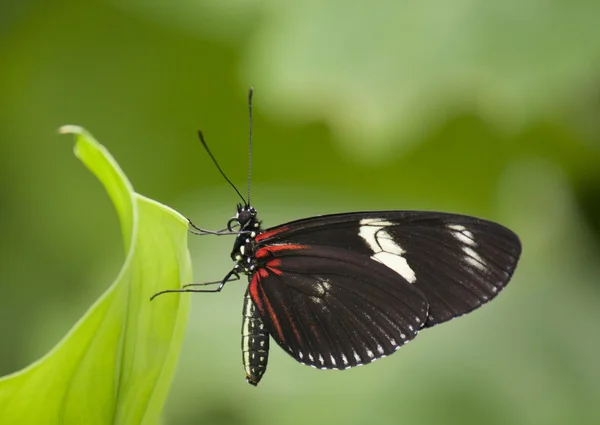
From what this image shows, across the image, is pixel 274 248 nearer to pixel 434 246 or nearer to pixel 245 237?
pixel 245 237

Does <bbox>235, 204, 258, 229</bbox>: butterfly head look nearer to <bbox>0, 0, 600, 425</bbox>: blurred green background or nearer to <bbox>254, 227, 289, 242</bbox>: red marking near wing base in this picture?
<bbox>254, 227, 289, 242</bbox>: red marking near wing base

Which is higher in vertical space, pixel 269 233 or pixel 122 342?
pixel 269 233

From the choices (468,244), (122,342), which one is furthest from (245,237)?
(122,342)

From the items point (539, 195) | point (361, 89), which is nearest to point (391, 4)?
point (361, 89)

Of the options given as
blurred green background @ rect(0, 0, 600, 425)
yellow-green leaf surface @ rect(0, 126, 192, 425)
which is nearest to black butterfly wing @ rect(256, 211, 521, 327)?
yellow-green leaf surface @ rect(0, 126, 192, 425)

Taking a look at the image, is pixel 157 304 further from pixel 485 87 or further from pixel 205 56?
pixel 205 56

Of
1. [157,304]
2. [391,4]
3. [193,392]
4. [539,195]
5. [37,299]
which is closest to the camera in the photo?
[157,304]

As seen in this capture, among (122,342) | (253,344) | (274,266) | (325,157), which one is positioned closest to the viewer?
(122,342)
